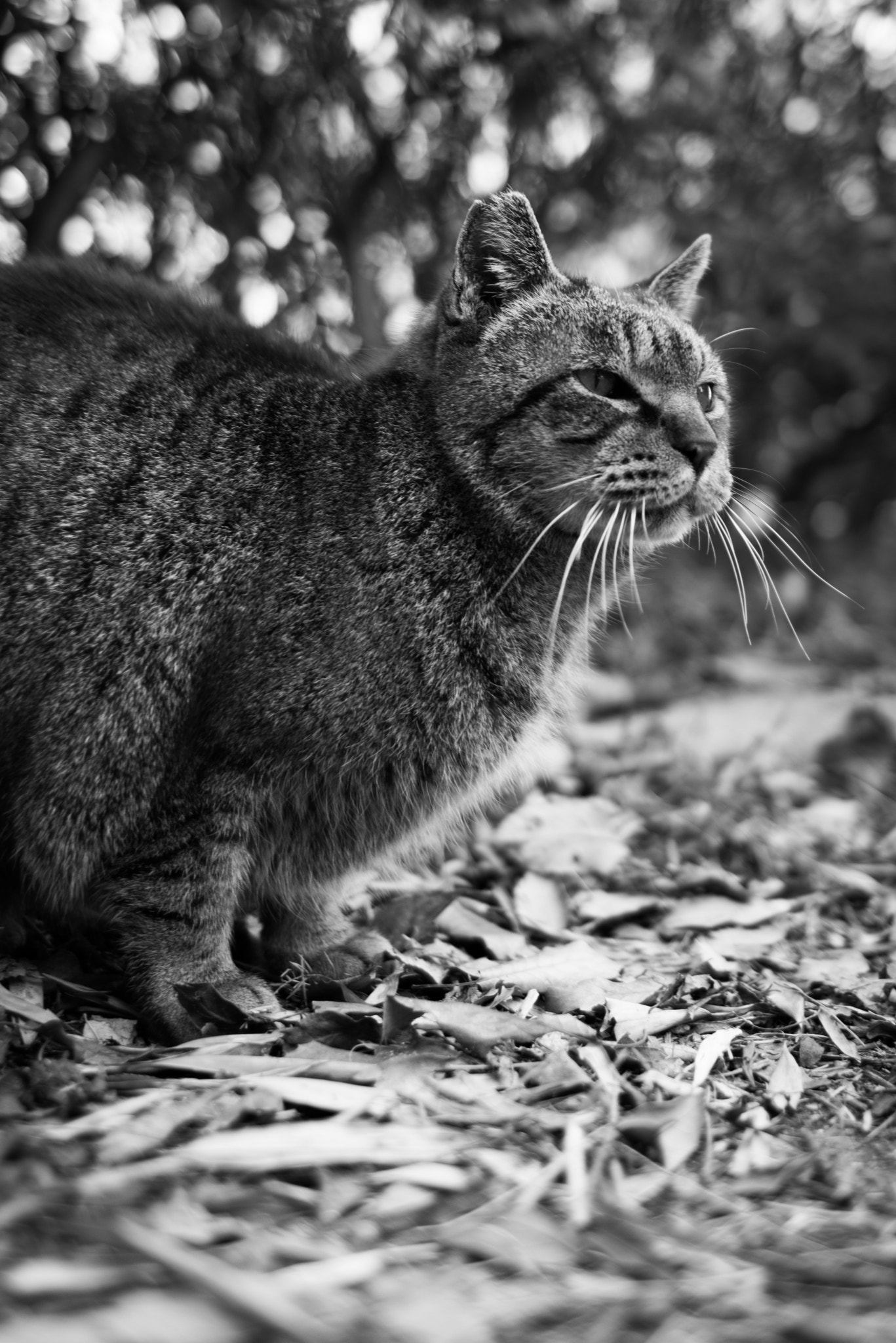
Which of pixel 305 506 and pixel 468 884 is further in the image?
pixel 468 884

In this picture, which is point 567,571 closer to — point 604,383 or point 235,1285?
point 604,383

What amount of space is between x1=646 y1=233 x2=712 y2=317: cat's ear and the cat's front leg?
2.46 m

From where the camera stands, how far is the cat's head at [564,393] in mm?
3506

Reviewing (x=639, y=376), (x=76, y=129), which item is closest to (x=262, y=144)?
(x=76, y=129)

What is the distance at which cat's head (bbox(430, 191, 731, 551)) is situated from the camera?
351cm

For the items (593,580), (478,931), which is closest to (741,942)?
(478,931)

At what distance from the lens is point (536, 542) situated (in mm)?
3447

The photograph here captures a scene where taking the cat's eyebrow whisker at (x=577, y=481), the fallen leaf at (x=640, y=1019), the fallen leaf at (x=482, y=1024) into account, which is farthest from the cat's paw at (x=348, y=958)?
the cat's eyebrow whisker at (x=577, y=481)

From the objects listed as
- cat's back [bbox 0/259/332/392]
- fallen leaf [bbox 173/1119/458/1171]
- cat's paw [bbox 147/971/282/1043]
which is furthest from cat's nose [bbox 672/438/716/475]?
fallen leaf [bbox 173/1119/458/1171]

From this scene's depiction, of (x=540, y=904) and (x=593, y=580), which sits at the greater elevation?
(x=593, y=580)

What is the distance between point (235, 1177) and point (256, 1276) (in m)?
0.37

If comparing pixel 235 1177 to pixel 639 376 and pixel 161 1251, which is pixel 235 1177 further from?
pixel 639 376

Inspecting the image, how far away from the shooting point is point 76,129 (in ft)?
17.0

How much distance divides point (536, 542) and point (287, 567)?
705mm
